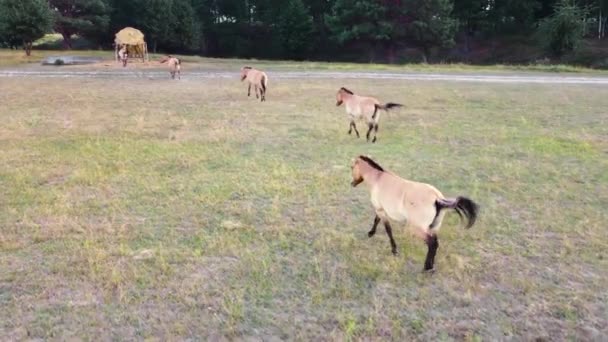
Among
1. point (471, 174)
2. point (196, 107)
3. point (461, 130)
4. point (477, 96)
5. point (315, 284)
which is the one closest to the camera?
point (315, 284)

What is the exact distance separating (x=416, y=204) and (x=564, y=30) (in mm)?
39382

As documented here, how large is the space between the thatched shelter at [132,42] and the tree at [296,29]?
20.4m

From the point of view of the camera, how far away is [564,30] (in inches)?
1502

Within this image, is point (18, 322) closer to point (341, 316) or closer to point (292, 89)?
point (341, 316)

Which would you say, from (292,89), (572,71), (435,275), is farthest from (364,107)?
(572,71)

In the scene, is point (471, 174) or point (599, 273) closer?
point (599, 273)

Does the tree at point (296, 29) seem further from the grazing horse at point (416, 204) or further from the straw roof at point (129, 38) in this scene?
the grazing horse at point (416, 204)

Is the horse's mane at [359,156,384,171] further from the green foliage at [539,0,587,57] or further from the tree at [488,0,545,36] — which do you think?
the tree at [488,0,545,36]

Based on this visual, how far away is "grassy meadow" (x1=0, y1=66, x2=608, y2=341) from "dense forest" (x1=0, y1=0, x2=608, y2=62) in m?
35.2

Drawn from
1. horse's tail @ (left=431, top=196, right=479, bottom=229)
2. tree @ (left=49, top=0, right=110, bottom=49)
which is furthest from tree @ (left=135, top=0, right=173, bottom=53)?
horse's tail @ (left=431, top=196, right=479, bottom=229)

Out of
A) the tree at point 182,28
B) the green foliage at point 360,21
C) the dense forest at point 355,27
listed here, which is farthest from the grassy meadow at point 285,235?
the tree at point 182,28

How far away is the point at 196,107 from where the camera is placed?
46.2 ft

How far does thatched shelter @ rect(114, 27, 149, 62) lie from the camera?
30.6m

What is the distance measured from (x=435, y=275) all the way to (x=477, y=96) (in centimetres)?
1297
